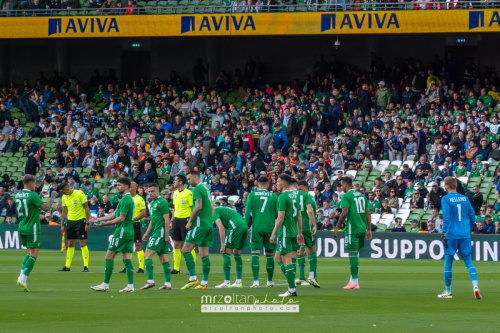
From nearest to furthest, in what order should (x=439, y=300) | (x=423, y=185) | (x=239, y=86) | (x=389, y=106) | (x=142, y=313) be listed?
(x=142, y=313)
(x=439, y=300)
(x=423, y=185)
(x=389, y=106)
(x=239, y=86)

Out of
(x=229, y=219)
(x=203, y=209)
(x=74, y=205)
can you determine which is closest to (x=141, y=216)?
(x=229, y=219)

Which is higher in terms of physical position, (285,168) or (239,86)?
(239,86)

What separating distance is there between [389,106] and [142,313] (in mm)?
20515

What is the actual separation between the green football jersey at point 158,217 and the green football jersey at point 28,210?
2.00 meters

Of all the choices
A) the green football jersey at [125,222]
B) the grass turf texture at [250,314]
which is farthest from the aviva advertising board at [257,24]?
the green football jersey at [125,222]

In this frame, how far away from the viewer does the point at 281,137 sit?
30.3 meters

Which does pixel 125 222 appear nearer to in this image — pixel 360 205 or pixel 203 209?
pixel 203 209

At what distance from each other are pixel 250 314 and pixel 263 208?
3.74 meters

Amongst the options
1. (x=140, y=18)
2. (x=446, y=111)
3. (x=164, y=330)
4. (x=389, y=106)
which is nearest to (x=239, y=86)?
(x=140, y=18)

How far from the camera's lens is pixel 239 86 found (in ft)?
119

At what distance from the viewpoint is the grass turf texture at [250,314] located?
34.6 feet

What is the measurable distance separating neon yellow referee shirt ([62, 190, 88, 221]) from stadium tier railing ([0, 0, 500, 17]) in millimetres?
14946

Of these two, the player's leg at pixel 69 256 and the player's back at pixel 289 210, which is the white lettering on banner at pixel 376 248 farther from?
the player's back at pixel 289 210

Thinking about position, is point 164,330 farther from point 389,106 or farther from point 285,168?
point 389,106
